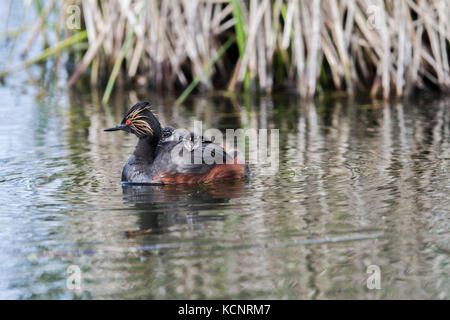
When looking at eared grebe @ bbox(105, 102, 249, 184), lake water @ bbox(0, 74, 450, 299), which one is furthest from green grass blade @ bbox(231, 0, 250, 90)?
eared grebe @ bbox(105, 102, 249, 184)

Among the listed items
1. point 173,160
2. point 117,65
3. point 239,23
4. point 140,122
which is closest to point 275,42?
point 239,23

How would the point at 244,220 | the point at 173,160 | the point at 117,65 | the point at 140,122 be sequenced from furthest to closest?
the point at 117,65, the point at 140,122, the point at 173,160, the point at 244,220

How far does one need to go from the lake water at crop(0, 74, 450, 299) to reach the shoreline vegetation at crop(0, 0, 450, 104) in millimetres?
1342

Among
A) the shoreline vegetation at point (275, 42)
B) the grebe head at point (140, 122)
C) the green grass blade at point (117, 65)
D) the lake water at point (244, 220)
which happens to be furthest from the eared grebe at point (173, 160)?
the green grass blade at point (117, 65)

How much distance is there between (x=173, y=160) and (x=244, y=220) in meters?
1.36

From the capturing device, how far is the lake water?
4023 millimetres

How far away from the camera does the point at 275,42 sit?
32.7 feet

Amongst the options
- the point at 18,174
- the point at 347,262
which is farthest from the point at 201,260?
the point at 18,174

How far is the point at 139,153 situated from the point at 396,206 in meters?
2.19

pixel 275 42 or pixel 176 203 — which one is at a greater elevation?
pixel 275 42

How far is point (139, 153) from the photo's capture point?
645 centimetres

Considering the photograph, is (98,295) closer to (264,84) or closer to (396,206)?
(396,206)

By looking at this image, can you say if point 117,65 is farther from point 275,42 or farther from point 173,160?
point 173,160

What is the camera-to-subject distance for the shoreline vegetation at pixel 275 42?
9.48 metres
